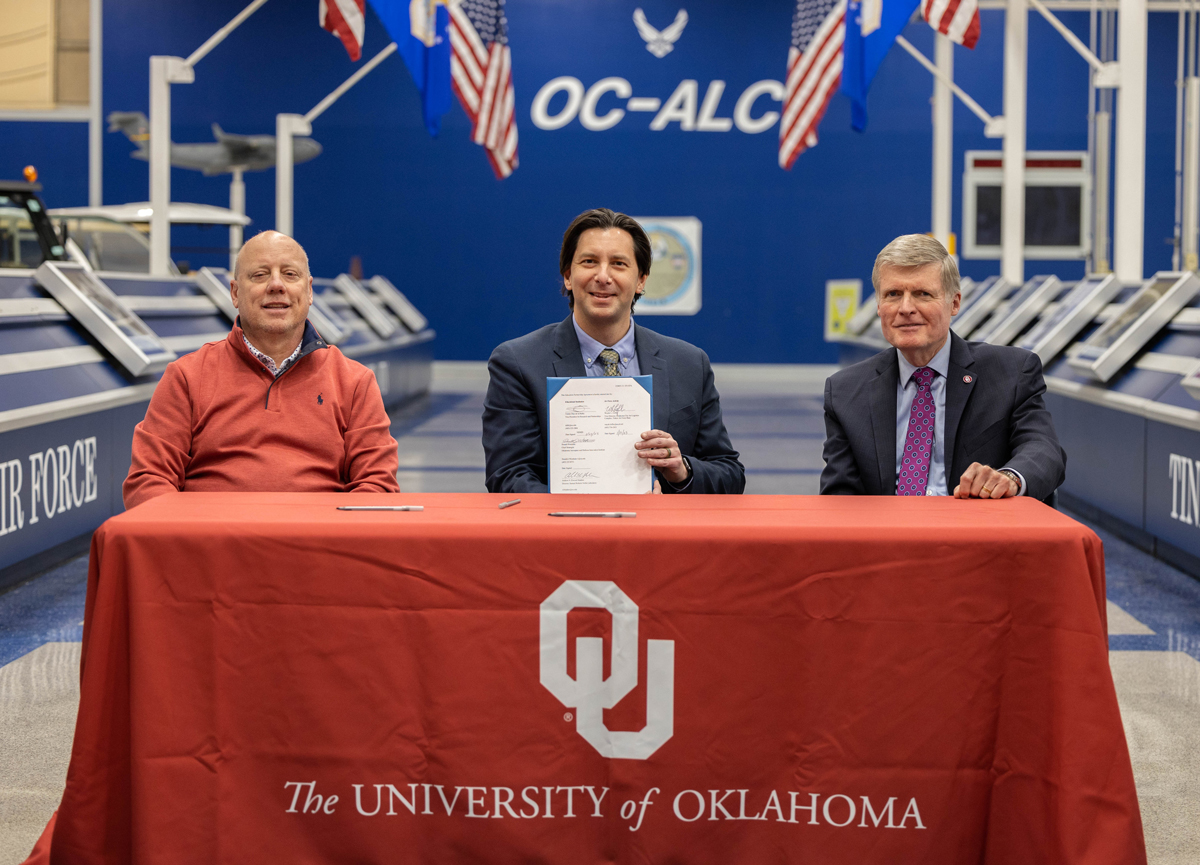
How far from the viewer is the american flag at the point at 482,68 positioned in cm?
1092

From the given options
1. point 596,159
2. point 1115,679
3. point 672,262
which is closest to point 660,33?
point 596,159

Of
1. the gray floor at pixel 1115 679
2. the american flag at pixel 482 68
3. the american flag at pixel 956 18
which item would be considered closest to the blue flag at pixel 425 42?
the american flag at pixel 482 68

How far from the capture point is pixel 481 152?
57.6 ft

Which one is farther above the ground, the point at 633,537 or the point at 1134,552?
the point at 633,537

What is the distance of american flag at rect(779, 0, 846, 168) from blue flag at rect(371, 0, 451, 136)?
324 cm

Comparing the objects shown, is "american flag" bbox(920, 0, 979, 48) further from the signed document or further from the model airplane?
the model airplane

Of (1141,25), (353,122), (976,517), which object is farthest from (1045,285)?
(353,122)

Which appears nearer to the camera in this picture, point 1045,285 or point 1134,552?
point 1134,552

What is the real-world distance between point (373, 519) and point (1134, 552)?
4990mm

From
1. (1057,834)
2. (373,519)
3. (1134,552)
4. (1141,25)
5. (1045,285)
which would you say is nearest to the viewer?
(1057,834)

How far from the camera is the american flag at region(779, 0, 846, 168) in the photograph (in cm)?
1061

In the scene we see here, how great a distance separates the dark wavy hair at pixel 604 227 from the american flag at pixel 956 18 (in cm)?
572

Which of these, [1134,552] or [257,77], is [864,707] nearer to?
[1134,552]

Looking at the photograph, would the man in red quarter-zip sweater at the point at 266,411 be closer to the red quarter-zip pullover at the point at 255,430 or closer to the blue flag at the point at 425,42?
the red quarter-zip pullover at the point at 255,430
